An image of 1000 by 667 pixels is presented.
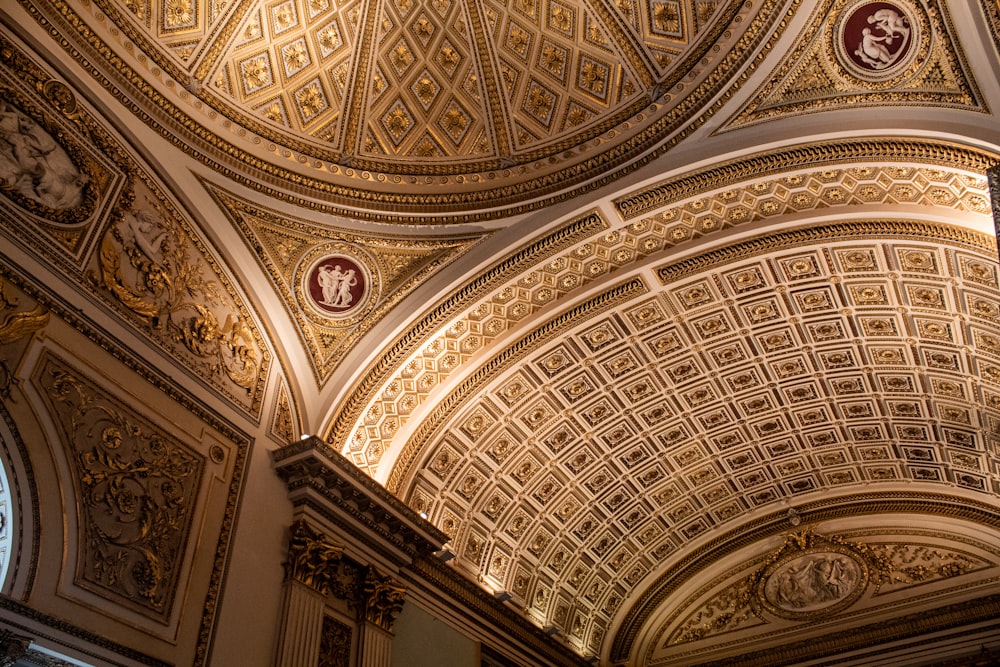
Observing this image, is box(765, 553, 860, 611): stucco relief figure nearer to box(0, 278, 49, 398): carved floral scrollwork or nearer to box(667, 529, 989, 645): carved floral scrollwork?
box(667, 529, 989, 645): carved floral scrollwork

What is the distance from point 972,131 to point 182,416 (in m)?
9.51

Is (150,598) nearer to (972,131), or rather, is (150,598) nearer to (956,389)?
(972,131)

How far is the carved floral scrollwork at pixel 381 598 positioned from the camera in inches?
460

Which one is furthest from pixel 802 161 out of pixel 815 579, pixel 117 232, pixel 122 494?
pixel 815 579

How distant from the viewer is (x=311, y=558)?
35.6 ft

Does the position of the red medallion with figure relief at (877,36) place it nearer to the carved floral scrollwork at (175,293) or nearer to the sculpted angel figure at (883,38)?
the sculpted angel figure at (883,38)

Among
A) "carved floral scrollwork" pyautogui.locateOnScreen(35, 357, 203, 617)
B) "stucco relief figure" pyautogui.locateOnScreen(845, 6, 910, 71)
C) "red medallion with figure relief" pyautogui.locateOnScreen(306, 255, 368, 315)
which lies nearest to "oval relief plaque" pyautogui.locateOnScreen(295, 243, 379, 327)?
"red medallion with figure relief" pyautogui.locateOnScreen(306, 255, 368, 315)

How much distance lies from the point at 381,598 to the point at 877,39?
9438 mm

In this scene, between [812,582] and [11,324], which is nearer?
[11,324]

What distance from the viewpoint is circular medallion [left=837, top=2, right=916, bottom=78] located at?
10.1 metres

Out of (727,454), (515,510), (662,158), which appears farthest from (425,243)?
(727,454)

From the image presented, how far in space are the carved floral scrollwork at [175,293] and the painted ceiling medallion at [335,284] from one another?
45.0 inches

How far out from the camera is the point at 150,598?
29.1ft

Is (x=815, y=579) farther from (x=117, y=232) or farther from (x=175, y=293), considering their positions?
(x=117, y=232)
